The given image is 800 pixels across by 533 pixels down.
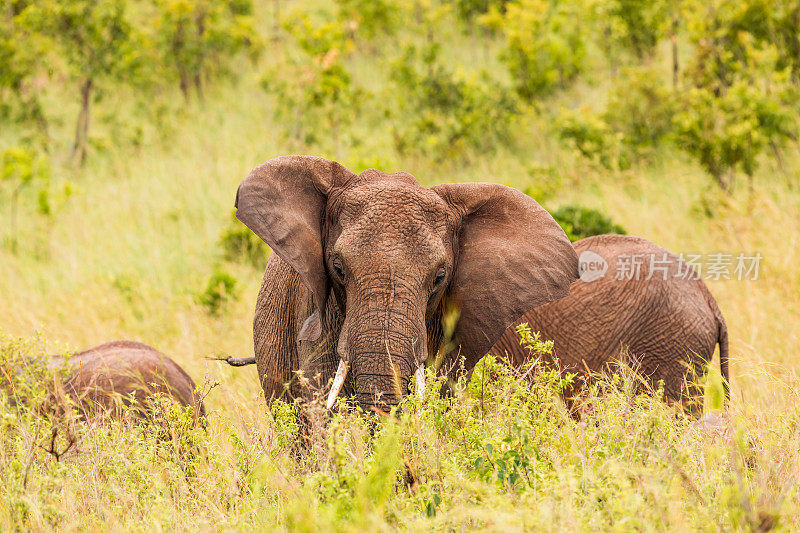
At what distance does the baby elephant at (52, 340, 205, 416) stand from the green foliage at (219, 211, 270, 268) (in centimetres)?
419

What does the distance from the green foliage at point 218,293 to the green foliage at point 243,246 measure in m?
1.34

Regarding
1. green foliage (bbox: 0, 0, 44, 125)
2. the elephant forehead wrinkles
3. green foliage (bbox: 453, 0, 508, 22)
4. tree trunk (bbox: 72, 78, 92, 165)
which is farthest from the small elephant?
green foliage (bbox: 453, 0, 508, 22)

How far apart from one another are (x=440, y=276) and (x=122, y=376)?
8.31ft

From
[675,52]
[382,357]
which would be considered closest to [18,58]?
[675,52]

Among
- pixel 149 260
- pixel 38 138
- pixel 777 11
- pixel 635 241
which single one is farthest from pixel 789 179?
pixel 38 138

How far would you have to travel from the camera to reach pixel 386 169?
11312 mm

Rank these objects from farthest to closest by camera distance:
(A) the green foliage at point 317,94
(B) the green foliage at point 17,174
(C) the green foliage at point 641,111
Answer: (A) the green foliage at point 317,94, (B) the green foliage at point 17,174, (C) the green foliage at point 641,111

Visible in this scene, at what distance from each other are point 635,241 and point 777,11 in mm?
7009

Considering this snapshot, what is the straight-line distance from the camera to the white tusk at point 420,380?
3.42 meters

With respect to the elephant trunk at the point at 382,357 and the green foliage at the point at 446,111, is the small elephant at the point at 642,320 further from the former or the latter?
the green foliage at the point at 446,111

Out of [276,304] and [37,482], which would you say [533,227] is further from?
[37,482]

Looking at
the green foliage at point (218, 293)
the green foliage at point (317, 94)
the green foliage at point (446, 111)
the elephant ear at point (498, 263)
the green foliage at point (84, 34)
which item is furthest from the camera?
the green foliage at point (84, 34)

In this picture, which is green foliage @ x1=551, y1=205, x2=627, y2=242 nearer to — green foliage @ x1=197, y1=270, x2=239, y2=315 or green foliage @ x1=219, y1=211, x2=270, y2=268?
green foliage @ x1=197, y1=270, x2=239, y2=315

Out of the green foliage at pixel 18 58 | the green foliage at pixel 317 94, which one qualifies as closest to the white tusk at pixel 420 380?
the green foliage at pixel 317 94
